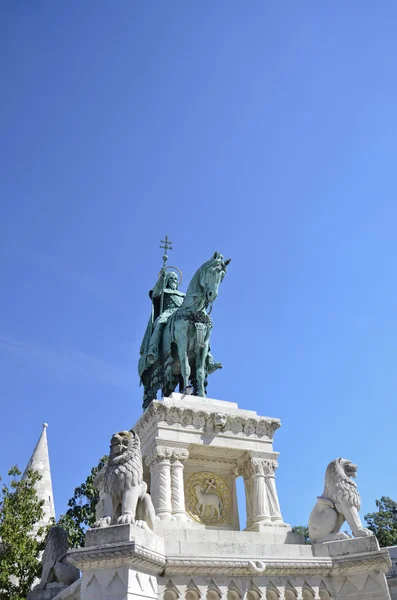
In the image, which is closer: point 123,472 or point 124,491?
point 124,491

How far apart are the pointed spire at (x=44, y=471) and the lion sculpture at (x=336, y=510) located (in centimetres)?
1575

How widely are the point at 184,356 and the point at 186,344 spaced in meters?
0.38

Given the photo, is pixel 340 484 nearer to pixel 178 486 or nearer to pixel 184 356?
pixel 178 486

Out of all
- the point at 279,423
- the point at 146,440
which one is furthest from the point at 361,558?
the point at 146,440

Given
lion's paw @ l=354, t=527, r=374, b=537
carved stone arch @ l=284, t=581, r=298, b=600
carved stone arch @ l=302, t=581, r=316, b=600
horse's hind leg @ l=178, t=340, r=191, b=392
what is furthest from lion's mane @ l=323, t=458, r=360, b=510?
horse's hind leg @ l=178, t=340, r=191, b=392

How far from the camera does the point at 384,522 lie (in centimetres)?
3869

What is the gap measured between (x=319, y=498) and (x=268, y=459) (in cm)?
318

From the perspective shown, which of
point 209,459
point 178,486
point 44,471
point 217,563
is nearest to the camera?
point 217,563

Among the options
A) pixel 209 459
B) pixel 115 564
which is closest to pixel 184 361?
pixel 209 459

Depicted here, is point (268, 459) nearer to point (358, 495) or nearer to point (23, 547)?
point (358, 495)

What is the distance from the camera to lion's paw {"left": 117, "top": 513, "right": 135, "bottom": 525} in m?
9.22

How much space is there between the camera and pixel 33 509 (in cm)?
1948

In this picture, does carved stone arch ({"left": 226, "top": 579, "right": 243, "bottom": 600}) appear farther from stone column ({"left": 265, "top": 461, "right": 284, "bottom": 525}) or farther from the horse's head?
the horse's head

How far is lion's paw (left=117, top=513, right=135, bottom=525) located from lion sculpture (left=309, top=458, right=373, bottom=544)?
4394 mm
